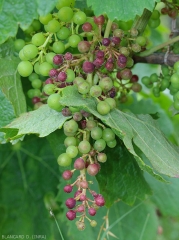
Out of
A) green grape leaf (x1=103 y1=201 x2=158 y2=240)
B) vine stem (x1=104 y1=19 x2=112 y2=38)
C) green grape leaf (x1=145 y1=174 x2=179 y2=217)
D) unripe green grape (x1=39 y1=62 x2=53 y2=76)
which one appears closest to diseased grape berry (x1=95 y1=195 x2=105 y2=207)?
unripe green grape (x1=39 y1=62 x2=53 y2=76)

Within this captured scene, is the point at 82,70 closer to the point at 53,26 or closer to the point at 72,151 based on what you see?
the point at 53,26

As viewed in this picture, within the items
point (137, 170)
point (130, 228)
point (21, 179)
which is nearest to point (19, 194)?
point (21, 179)

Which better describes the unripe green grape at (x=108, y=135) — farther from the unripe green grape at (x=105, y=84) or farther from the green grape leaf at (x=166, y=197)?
the green grape leaf at (x=166, y=197)

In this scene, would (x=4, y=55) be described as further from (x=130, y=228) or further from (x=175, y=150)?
(x=130, y=228)

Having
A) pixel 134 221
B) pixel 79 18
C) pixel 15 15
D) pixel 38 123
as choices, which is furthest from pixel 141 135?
pixel 134 221

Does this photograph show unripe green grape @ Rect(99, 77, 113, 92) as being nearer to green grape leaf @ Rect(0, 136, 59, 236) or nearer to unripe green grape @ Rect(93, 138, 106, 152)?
unripe green grape @ Rect(93, 138, 106, 152)

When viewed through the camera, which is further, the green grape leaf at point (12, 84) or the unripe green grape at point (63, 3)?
the green grape leaf at point (12, 84)

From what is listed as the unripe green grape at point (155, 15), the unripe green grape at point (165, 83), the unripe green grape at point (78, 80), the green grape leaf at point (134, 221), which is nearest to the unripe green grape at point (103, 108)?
the unripe green grape at point (78, 80)
